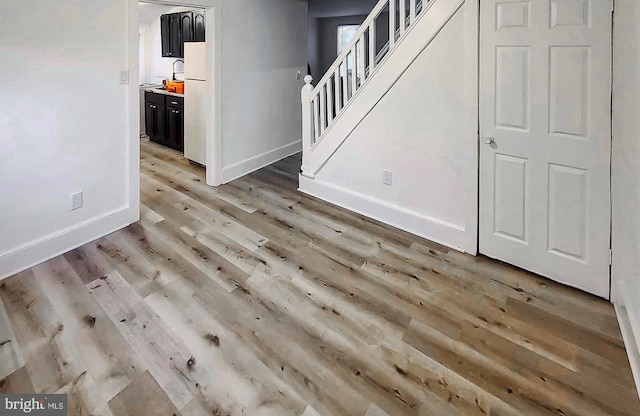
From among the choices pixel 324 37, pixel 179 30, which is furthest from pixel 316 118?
pixel 324 37

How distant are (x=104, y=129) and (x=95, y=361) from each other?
190cm

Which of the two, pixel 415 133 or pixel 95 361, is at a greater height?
pixel 415 133

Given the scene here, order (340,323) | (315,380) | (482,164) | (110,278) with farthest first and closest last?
(482,164)
(110,278)
(340,323)
(315,380)

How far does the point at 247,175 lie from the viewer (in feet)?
16.1

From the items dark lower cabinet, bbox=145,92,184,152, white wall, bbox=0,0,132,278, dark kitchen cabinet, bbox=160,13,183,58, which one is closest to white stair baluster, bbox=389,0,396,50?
white wall, bbox=0,0,132,278

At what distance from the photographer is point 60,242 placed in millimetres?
2951

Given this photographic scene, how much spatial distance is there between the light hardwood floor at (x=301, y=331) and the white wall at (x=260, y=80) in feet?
5.54

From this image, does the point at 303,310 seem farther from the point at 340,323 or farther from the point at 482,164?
the point at 482,164

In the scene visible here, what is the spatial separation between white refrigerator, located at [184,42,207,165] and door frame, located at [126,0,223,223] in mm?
716

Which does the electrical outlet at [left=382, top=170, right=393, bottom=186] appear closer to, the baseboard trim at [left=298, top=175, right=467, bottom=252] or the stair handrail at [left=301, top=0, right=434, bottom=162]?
the baseboard trim at [left=298, top=175, right=467, bottom=252]

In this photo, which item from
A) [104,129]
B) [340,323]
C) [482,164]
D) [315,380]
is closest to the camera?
[315,380]

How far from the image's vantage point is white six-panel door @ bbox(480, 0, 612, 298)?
7.61 ft

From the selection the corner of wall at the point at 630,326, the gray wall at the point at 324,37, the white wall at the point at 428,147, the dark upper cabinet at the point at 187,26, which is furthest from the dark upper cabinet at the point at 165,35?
the corner of wall at the point at 630,326

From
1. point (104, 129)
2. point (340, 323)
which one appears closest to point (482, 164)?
point (340, 323)
